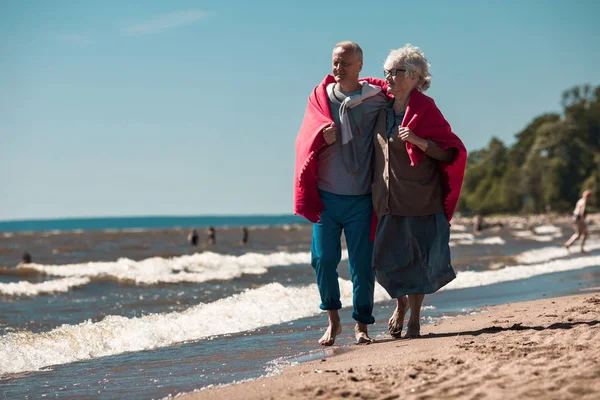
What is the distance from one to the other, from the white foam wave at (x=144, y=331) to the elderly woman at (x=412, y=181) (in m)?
2.47

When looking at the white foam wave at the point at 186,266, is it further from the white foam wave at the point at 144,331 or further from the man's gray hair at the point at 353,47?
the man's gray hair at the point at 353,47

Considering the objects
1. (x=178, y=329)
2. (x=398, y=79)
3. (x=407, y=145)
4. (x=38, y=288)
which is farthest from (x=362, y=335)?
(x=38, y=288)

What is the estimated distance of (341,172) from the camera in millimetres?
5645

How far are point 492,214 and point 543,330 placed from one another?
95.7 meters

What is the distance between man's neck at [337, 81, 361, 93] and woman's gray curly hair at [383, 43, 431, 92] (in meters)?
0.25

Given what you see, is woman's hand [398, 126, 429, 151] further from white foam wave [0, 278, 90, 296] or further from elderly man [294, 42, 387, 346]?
white foam wave [0, 278, 90, 296]

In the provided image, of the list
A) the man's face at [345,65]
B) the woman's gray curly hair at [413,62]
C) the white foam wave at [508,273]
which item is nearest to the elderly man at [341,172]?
the man's face at [345,65]

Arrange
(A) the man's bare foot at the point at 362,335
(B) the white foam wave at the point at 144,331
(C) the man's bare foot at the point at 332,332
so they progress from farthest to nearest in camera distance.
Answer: (B) the white foam wave at the point at 144,331 → (C) the man's bare foot at the point at 332,332 → (A) the man's bare foot at the point at 362,335

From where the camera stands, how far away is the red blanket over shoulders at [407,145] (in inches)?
218

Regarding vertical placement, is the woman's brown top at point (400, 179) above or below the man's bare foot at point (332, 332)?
above

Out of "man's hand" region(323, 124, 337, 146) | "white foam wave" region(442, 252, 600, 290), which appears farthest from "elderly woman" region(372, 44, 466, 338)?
"white foam wave" region(442, 252, 600, 290)

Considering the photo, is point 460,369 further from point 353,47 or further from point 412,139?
point 353,47

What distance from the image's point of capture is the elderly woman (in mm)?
5543

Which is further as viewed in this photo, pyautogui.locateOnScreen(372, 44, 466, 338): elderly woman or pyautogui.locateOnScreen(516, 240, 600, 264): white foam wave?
pyautogui.locateOnScreen(516, 240, 600, 264): white foam wave
